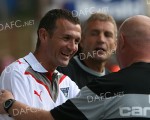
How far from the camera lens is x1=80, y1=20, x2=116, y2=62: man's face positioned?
15.0 ft

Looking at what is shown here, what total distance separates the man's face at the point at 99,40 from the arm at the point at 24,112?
160 centimetres

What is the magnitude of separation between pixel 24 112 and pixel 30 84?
1.10 feet

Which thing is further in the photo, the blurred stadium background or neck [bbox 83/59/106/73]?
the blurred stadium background

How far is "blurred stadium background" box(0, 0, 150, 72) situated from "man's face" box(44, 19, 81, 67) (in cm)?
430

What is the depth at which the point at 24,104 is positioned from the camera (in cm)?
302

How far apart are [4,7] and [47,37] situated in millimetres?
4638

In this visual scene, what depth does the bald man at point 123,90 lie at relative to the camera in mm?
2666

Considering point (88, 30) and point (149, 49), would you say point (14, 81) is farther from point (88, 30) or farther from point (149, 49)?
point (88, 30)

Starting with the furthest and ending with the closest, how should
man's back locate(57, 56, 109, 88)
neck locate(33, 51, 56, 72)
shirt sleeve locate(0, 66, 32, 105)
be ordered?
man's back locate(57, 56, 109, 88) → neck locate(33, 51, 56, 72) → shirt sleeve locate(0, 66, 32, 105)

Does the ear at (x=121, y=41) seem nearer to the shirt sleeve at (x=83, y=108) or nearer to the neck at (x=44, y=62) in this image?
the shirt sleeve at (x=83, y=108)

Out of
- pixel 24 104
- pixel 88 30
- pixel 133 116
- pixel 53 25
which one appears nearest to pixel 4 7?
pixel 88 30

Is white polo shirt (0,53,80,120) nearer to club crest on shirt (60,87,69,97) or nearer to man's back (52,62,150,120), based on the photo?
club crest on shirt (60,87,69,97)

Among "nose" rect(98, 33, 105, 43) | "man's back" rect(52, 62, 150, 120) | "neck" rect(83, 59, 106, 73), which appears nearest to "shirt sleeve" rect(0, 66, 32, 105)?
"man's back" rect(52, 62, 150, 120)

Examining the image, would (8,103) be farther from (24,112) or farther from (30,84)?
(30,84)
